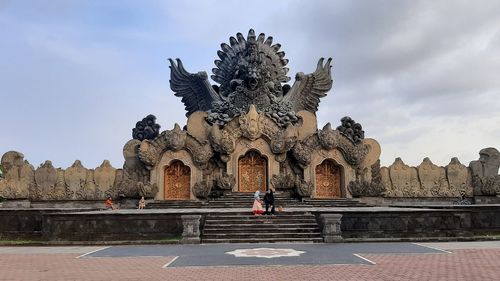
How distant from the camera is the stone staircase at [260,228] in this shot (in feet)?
55.5

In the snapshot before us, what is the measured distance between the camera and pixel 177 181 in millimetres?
29109

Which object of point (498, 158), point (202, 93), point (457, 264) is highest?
point (202, 93)

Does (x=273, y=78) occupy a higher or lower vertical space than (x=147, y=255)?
higher

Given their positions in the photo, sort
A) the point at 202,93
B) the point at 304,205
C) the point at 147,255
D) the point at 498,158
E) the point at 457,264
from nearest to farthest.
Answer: the point at 457,264
the point at 147,255
the point at 304,205
the point at 498,158
the point at 202,93

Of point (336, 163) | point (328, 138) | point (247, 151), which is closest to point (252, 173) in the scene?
point (247, 151)

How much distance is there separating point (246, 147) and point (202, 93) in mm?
6745

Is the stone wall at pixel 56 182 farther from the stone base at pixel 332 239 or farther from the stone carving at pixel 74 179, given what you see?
the stone base at pixel 332 239

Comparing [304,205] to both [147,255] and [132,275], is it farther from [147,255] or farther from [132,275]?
[132,275]

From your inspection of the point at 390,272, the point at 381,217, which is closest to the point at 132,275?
the point at 390,272

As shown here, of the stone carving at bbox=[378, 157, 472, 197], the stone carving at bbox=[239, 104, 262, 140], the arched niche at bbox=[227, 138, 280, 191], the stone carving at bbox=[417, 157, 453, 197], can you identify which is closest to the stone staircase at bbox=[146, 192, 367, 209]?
the arched niche at bbox=[227, 138, 280, 191]

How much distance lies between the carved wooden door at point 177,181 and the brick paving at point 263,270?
16.1 metres

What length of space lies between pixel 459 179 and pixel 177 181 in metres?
18.9

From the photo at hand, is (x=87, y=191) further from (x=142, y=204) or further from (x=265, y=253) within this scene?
(x=265, y=253)

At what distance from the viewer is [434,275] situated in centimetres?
947
